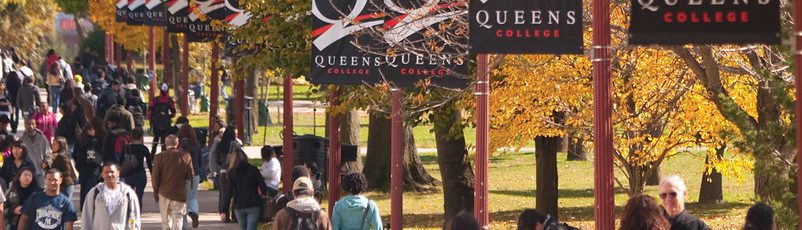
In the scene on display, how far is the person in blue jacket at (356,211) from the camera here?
559 inches

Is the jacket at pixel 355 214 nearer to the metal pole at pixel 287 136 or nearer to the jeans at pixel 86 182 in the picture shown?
the jeans at pixel 86 182

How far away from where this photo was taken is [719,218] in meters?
28.1

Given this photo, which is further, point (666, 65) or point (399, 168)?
point (666, 65)

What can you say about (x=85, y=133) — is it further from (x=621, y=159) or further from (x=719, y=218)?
(x=719, y=218)

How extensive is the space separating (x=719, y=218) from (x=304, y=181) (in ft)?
51.2

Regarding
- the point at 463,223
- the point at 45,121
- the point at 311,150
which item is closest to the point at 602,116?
the point at 463,223

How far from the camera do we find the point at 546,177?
26.2m

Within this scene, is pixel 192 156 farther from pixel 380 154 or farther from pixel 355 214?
pixel 355 214

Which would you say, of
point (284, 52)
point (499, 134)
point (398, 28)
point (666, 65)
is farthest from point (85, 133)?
point (398, 28)

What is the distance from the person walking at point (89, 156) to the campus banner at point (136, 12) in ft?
30.6

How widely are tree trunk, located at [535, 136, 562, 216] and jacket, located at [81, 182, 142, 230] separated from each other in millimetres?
10232

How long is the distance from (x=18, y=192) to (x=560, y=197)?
17.0m

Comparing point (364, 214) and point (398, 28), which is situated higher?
point (398, 28)

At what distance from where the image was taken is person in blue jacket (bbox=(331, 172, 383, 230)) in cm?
1419
